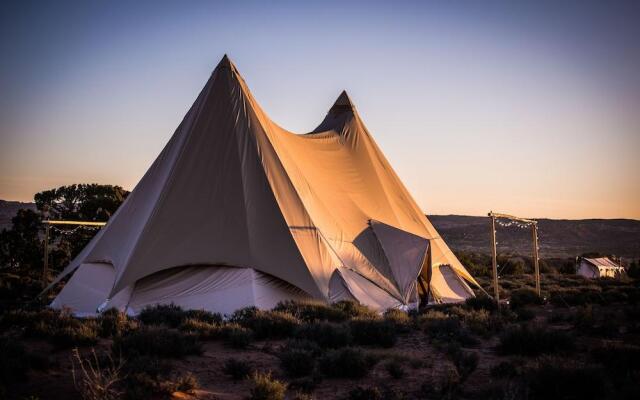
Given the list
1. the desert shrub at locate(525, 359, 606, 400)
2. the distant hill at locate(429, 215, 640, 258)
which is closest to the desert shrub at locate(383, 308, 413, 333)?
the desert shrub at locate(525, 359, 606, 400)

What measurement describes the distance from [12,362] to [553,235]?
7889cm

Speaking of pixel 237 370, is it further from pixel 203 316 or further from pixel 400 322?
pixel 400 322

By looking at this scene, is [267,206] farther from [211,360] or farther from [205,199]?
[211,360]

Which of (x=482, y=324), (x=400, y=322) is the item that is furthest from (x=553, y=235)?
(x=400, y=322)

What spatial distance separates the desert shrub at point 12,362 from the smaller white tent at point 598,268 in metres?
30.5

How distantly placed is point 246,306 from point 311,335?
12.9 ft

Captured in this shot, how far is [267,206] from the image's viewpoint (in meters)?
14.3

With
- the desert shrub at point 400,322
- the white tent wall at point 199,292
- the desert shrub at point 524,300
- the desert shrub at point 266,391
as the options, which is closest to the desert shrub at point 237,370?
the desert shrub at point 266,391

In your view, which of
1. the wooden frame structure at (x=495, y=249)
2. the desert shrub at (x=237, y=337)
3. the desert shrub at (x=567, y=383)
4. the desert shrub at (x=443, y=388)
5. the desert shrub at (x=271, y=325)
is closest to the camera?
the desert shrub at (x=567, y=383)

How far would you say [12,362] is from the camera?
625cm

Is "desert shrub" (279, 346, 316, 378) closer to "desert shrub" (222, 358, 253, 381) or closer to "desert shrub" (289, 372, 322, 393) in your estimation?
"desert shrub" (289, 372, 322, 393)

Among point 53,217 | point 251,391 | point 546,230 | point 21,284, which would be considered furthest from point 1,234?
point 546,230

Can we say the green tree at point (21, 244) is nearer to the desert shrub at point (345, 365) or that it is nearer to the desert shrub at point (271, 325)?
the desert shrub at point (271, 325)

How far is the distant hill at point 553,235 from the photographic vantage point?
64875 mm
